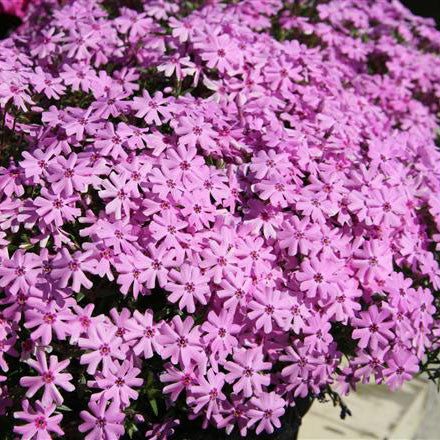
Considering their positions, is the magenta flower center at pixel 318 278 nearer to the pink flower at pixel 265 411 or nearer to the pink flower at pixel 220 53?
the pink flower at pixel 265 411

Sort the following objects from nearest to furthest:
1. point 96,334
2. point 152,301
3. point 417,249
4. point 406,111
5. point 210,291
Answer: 1. point 96,334
2. point 210,291
3. point 152,301
4. point 417,249
5. point 406,111

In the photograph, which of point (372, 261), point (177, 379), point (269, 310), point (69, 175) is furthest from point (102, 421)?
point (372, 261)

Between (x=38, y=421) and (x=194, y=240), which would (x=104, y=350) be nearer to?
(x=38, y=421)

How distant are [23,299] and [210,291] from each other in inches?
22.9

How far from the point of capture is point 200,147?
2354mm

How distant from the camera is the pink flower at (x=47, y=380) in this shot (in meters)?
1.89

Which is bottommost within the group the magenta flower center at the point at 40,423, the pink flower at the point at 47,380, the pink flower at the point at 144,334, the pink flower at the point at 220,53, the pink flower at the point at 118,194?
the magenta flower center at the point at 40,423

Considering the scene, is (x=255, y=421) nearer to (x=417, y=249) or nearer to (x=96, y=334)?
(x=96, y=334)

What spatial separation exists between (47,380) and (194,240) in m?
0.62

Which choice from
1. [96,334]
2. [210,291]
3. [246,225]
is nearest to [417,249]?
[246,225]

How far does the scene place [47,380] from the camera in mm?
1894

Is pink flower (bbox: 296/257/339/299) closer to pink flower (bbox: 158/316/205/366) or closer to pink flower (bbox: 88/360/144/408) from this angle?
pink flower (bbox: 158/316/205/366)

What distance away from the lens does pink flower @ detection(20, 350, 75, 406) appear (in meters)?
1.89

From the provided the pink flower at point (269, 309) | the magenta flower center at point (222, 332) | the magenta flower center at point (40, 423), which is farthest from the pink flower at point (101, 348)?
the pink flower at point (269, 309)
